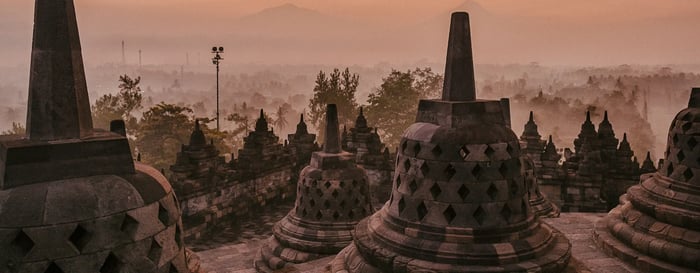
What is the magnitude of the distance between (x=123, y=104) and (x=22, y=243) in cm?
4081

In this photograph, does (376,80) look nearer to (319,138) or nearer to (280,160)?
(319,138)

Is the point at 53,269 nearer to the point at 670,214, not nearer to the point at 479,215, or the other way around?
the point at 479,215

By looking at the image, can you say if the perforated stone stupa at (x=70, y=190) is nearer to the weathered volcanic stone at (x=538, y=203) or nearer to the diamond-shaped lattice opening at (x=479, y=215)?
the diamond-shaped lattice opening at (x=479, y=215)

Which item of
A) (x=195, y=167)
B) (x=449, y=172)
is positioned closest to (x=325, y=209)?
(x=195, y=167)

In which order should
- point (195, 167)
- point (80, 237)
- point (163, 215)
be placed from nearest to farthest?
point (80, 237) → point (163, 215) → point (195, 167)

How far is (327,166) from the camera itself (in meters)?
12.6

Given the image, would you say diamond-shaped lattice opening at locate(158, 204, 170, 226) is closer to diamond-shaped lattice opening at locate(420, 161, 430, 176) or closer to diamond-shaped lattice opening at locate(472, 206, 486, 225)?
diamond-shaped lattice opening at locate(420, 161, 430, 176)

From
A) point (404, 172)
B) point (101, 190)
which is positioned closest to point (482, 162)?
point (404, 172)

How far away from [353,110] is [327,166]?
39.5 meters

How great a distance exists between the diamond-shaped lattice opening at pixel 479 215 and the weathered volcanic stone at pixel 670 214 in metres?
3.82

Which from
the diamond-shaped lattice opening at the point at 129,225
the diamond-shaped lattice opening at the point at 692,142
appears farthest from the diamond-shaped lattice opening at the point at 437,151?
the diamond-shaped lattice opening at the point at 692,142

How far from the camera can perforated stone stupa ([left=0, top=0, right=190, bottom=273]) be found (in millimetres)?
3502

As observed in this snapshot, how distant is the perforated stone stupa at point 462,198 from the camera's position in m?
5.64

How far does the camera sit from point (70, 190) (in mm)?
3686
